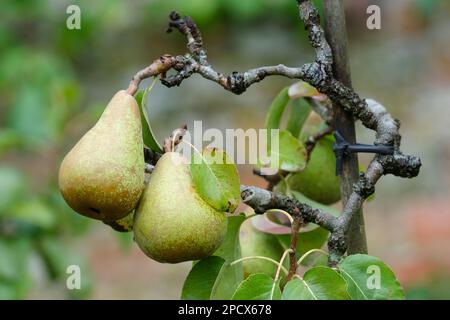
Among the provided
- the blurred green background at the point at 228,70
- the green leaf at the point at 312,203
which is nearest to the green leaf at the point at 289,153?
the green leaf at the point at 312,203

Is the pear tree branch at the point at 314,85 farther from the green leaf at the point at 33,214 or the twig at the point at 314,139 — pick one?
the green leaf at the point at 33,214

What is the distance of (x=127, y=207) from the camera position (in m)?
0.70

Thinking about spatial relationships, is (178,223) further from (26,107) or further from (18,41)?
(18,41)

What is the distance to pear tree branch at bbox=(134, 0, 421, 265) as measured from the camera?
29.3 inches

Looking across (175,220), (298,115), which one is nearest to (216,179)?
(175,220)

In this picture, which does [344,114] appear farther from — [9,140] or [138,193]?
[9,140]

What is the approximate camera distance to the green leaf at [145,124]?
75 cm

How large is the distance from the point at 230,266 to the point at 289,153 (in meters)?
0.17

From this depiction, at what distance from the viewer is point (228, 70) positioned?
383 centimetres

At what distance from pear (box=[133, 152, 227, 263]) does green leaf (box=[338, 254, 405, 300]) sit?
0.13 metres

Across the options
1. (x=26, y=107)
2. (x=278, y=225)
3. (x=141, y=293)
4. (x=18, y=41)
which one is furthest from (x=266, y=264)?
(x=18, y=41)

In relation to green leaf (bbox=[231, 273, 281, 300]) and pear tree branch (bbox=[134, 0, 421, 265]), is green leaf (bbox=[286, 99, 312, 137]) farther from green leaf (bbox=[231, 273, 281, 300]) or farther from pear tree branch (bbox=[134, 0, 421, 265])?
green leaf (bbox=[231, 273, 281, 300])

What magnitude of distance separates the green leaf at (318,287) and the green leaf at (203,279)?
0.37ft
